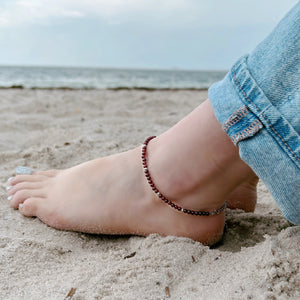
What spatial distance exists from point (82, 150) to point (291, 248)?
117cm

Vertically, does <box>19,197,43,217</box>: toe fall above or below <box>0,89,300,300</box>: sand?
below

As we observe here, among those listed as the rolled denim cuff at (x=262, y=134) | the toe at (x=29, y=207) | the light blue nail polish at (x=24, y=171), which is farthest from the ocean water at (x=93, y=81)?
the rolled denim cuff at (x=262, y=134)

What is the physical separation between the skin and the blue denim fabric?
0.10 m

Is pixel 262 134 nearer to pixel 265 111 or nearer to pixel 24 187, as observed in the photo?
pixel 265 111

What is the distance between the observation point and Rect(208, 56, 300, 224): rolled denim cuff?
576mm

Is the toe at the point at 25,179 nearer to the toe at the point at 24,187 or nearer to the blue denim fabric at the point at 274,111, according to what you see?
the toe at the point at 24,187

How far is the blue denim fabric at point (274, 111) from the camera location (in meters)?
0.58

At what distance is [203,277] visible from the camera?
0.68 metres

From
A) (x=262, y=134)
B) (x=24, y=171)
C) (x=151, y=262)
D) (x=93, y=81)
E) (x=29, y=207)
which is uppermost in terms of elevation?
(x=262, y=134)

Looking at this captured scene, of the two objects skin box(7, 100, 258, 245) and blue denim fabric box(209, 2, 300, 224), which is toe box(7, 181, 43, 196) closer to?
skin box(7, 100, 258, 245)

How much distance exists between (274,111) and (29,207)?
798mm

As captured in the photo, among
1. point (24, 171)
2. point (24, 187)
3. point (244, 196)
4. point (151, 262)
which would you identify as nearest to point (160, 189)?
point (151, 262)

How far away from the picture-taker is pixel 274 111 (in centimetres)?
59

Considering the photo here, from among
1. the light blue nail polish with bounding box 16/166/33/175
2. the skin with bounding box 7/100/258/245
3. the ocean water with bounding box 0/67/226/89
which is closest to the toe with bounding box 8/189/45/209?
the skin with bounding box 7/100/258/245
